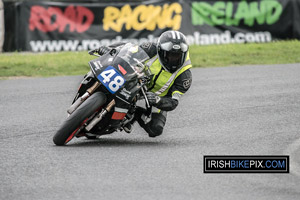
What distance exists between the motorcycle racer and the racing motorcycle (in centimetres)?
25

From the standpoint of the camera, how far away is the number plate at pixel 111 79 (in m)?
7.98

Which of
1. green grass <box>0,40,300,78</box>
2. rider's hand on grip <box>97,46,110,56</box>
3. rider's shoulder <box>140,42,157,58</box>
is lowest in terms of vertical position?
green grass <box>0,40,300,78</box>

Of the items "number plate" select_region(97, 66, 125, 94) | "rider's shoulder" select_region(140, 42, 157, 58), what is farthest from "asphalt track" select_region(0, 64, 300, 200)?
"rider's shoulder" select_region(140, 42, 157, 58)

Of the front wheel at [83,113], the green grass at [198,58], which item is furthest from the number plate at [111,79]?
the green grass at [198,58]

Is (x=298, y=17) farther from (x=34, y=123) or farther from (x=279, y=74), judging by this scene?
(x=34, y=123)

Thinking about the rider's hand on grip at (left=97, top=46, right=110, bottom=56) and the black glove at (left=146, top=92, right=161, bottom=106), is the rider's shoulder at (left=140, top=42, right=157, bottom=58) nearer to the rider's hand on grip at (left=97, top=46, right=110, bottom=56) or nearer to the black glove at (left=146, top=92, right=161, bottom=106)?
the rider's hand on grip at (left=97, top=46, right=110, bottom=56)

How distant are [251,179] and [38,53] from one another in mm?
13299

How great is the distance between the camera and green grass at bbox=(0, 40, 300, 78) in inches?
674

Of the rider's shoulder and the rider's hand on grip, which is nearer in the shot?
the rider's hand on grip

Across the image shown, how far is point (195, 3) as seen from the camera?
20844mm

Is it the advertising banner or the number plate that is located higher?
the number plate

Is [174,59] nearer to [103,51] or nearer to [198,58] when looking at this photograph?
[103,51]

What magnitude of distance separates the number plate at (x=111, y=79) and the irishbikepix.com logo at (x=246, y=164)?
1.25 metres

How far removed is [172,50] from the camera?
27.5ft
